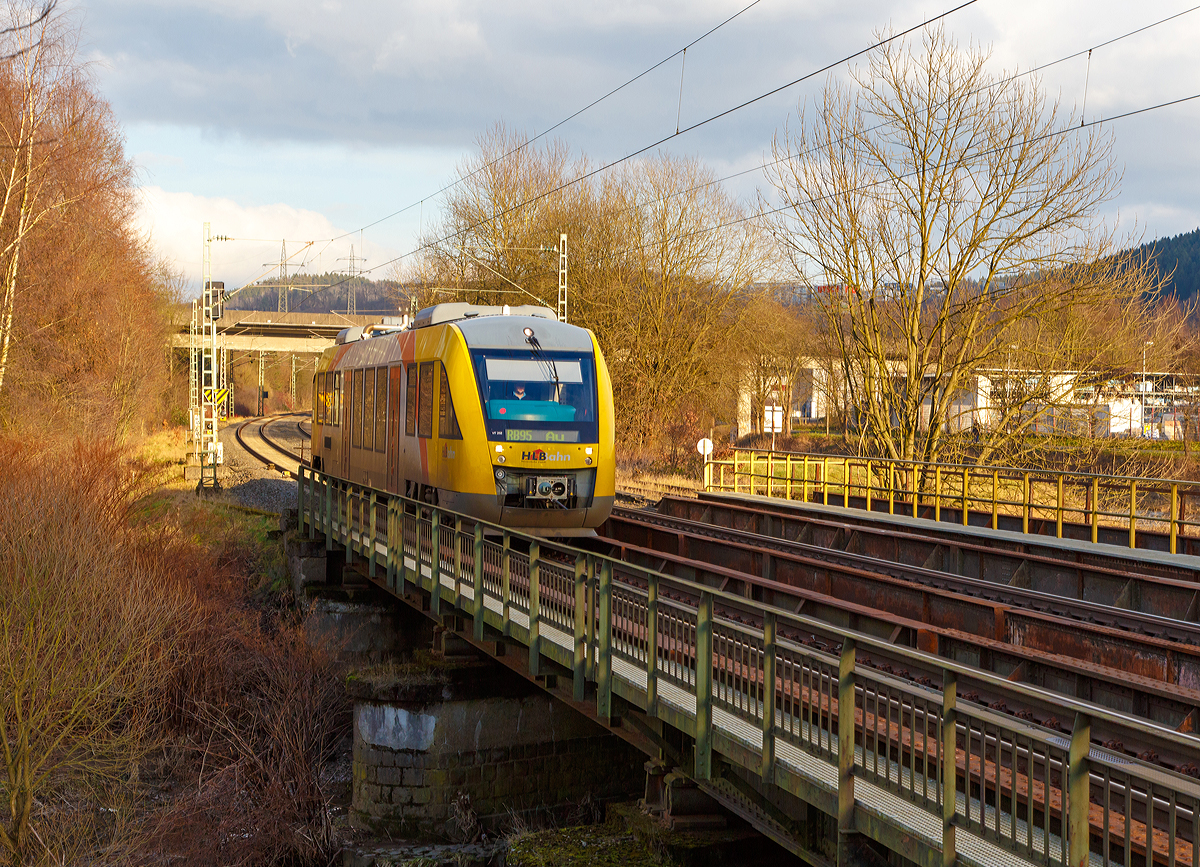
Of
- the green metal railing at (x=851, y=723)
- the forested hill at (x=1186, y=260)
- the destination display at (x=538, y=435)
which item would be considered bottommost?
the green metal railing at (x=851, y=723)

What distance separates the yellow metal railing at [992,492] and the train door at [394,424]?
7694mm

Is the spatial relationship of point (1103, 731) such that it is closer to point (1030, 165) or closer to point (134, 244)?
point (1030, 165)

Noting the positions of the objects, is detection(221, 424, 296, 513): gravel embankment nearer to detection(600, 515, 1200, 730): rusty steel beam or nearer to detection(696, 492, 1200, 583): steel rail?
detection(696, 492, 1200, 583): steel rail

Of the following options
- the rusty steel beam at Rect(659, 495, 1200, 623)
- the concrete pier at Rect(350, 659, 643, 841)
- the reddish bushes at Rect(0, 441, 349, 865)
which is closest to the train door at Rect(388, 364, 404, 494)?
the concrete pier at Rect(350, 659, 643, 841)

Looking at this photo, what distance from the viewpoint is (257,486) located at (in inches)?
1373

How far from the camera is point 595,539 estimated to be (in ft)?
53.4

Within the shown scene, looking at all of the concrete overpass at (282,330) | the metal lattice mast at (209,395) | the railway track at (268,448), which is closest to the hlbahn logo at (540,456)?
the railway track at (268,448)

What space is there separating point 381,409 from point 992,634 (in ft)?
37.4

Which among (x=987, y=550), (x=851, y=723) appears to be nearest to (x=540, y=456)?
(x=987, y=550)

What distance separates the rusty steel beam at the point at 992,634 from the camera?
773 centimetres

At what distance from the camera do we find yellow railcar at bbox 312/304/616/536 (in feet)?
47.1

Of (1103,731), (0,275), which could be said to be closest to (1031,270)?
(1103,731)

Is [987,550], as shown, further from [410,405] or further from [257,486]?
[257,486]

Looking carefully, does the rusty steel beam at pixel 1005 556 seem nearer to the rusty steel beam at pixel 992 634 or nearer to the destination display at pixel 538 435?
the rusty steel beam at pixel 992 634
